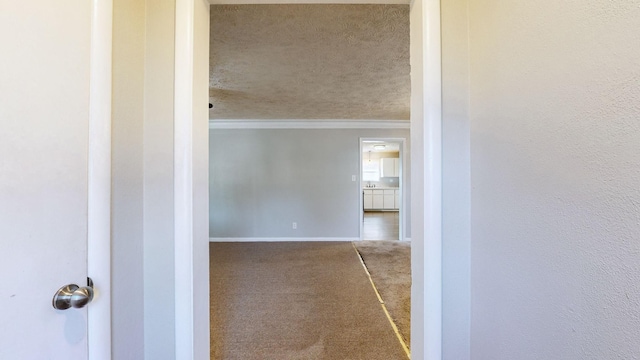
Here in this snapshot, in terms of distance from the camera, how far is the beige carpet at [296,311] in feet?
5.49

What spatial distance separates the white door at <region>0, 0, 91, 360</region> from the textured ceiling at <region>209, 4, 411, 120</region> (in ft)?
3.79

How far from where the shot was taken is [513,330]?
2.25ft

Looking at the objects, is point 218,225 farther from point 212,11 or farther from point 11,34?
point 11,34

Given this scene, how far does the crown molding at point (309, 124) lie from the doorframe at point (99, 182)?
3959 millimetres

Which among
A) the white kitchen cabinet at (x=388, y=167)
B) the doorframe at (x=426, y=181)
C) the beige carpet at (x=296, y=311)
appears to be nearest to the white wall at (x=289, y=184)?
the beige carpet at (x=296, y=311)

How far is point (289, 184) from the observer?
471 centimetres

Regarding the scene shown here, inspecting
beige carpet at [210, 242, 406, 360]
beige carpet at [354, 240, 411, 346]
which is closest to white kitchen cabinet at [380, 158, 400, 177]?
beige carpet at [354, 240, 411, 346]

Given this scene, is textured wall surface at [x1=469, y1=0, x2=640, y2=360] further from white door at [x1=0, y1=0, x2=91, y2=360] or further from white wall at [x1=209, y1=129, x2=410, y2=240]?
white wall at [x1=209, y1=129, x2=410, y2=240]

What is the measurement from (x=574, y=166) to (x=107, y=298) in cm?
122

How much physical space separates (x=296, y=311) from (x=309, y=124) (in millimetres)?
3335

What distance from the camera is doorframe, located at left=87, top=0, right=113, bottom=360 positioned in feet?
2.15

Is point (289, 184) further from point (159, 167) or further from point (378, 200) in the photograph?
point (378, 200)

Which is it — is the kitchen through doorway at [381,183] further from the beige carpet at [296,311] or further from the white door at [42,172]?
the white door at [42,172]

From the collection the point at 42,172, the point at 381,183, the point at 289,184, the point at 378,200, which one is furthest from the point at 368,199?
the point at 42,172
